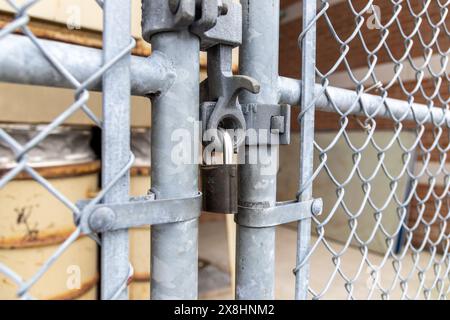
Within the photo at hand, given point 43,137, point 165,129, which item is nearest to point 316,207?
point 165,129

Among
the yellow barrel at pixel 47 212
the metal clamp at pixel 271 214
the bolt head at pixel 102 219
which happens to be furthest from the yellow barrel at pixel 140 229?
the bolt head at pixel 102 219

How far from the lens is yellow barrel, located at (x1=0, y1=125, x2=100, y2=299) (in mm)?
1059

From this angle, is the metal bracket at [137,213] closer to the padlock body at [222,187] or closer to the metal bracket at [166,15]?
the padlock body at [222,187]

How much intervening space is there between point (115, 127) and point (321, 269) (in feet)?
9.08

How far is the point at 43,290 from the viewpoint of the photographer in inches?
45.3

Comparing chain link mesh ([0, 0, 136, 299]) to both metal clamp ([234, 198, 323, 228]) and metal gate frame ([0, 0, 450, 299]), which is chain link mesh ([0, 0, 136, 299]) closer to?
metal gate frame ([0, 0, 450, 299])

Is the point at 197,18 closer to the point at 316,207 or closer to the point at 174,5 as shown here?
the point at 174,5

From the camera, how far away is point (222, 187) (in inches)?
21.0

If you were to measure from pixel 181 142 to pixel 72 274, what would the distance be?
0.95 metres

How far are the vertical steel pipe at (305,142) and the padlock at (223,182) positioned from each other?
0.55 feet

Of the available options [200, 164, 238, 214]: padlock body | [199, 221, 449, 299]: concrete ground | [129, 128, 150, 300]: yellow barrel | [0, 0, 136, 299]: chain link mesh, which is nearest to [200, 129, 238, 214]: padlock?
[200, 164, 238, 214]: padlock body
